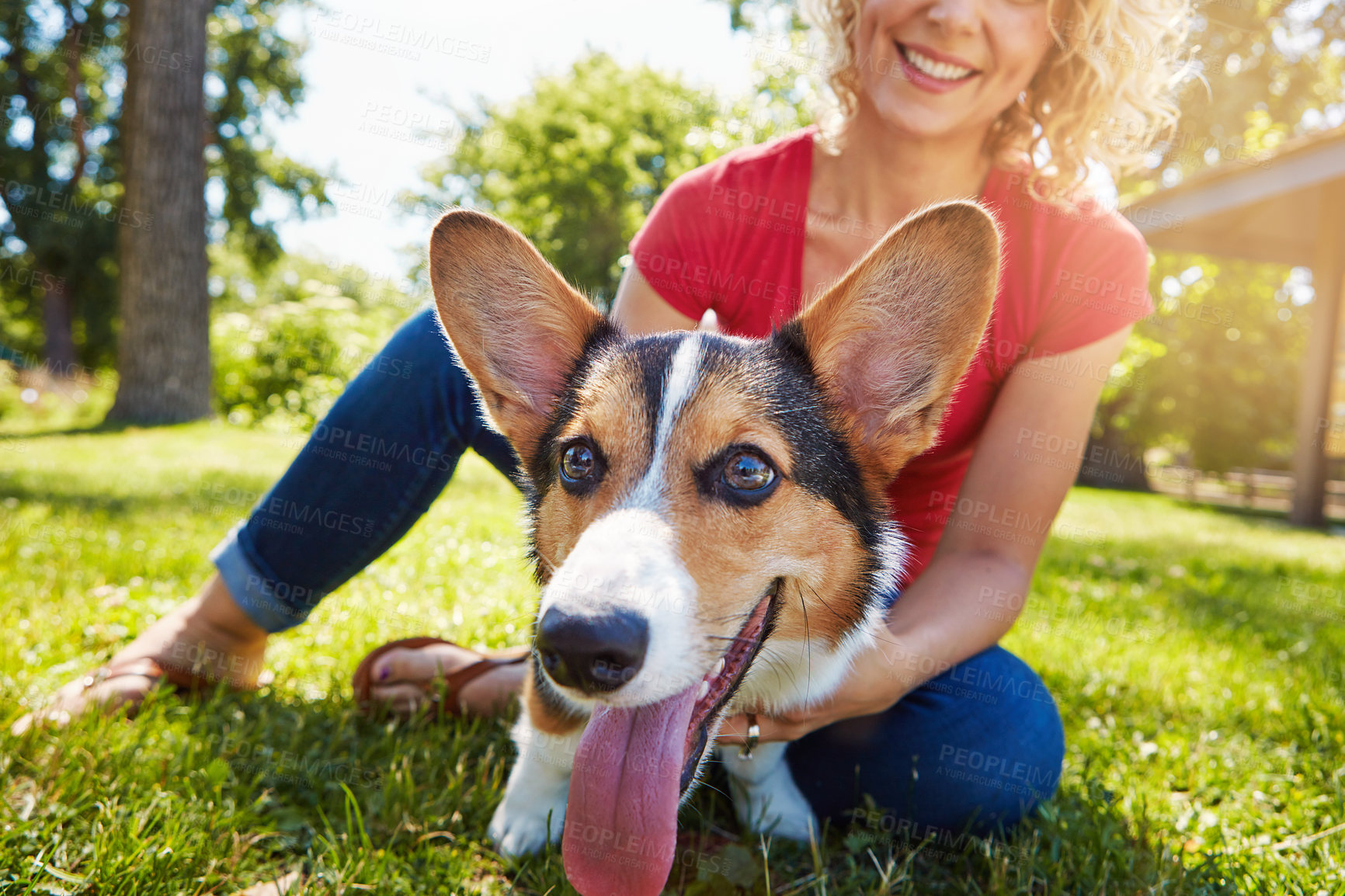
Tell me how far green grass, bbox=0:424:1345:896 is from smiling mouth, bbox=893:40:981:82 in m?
2.08

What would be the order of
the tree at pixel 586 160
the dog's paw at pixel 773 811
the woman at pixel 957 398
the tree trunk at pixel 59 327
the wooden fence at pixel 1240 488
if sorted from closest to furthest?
the dog's paw at pixel 773 811, the woman at pixel 957 398, the wooden fence at pixel 1240 488, the tree at pixel 586 160, the tree trunk at pixel 59 327

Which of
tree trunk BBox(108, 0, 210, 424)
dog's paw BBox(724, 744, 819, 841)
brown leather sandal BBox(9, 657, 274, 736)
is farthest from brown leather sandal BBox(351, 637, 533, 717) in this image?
tree trunk BBox(108, 0, 210, 424)

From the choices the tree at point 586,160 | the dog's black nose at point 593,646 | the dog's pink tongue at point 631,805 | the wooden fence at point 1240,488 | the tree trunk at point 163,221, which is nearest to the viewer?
the dog's black nose at point 593,646

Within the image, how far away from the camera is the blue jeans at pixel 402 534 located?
8.04 ft

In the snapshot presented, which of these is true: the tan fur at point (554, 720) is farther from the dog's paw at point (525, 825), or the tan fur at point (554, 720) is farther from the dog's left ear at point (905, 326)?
the dog's left ear at point (905, 326)

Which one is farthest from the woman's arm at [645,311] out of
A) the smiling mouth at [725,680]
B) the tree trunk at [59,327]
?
the tree trunk at [59,327]

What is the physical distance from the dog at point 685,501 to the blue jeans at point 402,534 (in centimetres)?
26

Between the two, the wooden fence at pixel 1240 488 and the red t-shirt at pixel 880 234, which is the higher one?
the red t-shirt at pixel 880 234

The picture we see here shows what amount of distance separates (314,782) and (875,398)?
194 centimetres

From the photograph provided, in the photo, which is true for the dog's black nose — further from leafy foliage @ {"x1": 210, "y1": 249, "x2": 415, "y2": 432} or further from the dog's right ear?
leafy foliage @ {"x1": 210, "y1": 249, "x2": 415, "y2": 432}

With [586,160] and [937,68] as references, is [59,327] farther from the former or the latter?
[937,68]

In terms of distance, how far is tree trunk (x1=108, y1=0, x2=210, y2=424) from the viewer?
11773 millimetres

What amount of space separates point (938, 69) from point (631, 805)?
242 cm

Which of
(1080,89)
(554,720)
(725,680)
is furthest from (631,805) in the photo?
(1080,89)
